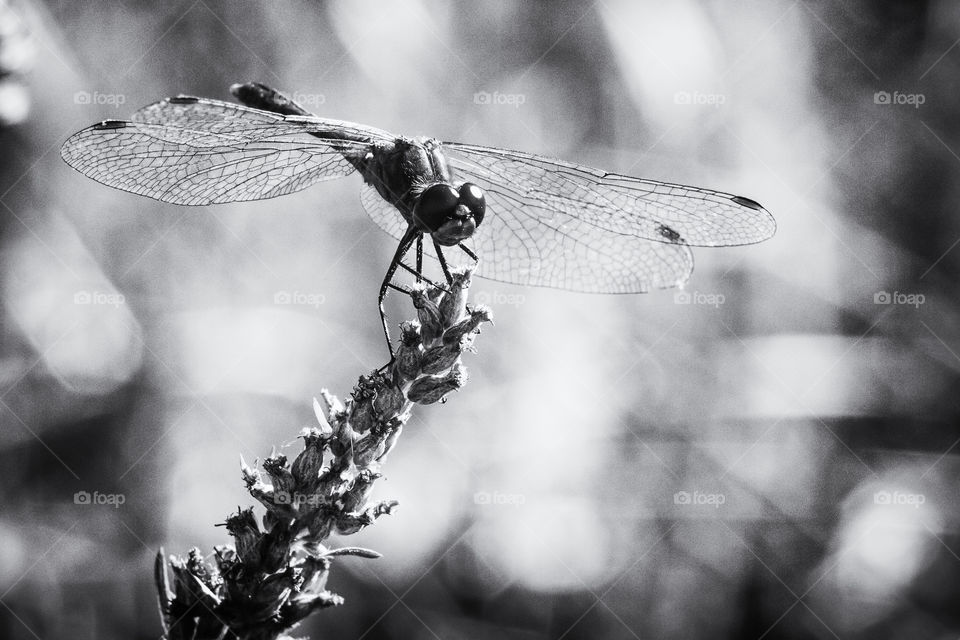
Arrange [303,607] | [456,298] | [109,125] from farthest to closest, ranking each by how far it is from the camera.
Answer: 1. [109,125]
2. [456,298]
3. [303,607]

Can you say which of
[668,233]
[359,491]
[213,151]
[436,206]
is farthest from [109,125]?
[668,233]

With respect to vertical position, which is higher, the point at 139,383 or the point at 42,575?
the point at 139,383

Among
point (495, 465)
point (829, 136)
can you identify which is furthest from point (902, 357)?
point (495, 465)

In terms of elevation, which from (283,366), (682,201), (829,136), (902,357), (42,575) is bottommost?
(42,575)

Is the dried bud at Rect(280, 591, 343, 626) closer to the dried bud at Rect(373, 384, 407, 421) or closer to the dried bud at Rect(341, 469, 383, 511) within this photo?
the dried bud at Rect(341, 469, 383, 511)

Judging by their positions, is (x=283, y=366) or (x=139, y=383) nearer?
(x=139, y=383)

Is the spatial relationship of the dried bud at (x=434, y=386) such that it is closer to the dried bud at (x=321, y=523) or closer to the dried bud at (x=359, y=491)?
the dried bud at (x=359, y=491)

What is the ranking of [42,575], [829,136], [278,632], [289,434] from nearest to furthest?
[278,632]
[42,575]
[289,434]
[829,136]

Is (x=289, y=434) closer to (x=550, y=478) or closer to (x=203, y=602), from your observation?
(x=550, y=478)

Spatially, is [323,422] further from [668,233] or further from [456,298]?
[668,233]
